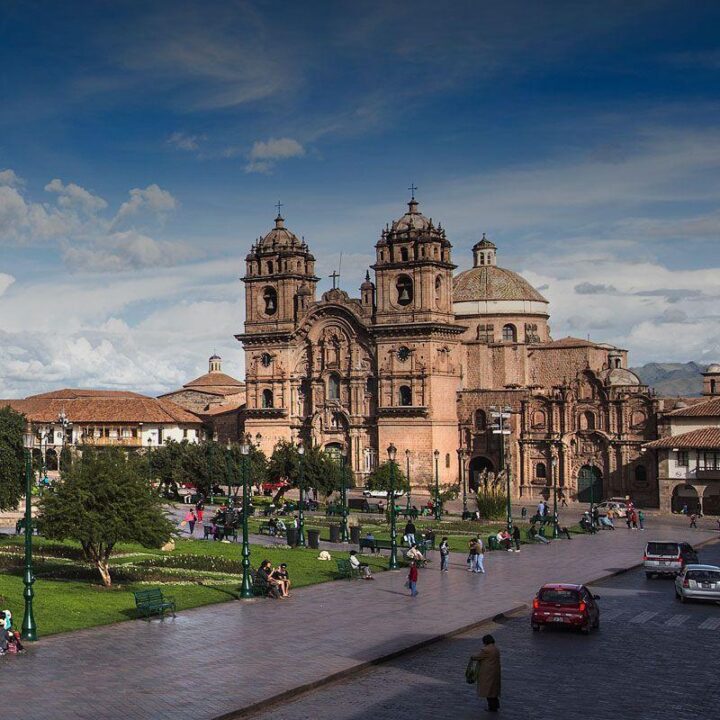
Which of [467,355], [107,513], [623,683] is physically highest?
[467,355]

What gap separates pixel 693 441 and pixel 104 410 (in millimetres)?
52851

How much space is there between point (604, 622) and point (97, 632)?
41.8ft

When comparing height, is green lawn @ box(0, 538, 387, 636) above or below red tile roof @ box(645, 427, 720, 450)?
below

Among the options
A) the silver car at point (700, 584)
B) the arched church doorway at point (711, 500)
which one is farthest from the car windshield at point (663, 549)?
the arched church doorway at point (711, 500)

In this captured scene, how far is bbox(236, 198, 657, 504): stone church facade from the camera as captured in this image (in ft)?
275

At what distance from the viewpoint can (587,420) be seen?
277ft

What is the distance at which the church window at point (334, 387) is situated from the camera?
9006 cm

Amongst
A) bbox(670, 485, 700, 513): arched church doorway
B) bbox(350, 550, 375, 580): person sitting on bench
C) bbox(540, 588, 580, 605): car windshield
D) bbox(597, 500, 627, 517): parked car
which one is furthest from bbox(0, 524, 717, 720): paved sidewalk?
bbox(670, 485, 700, 513): arched church doorway

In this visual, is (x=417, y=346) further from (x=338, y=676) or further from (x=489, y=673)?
(x=489, y=673)

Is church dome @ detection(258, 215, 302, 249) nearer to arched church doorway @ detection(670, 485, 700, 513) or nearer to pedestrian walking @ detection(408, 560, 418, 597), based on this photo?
arched church doorway @ detection(670, 485, 700, 513)

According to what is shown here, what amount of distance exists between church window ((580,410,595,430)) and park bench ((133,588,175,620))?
58.6m

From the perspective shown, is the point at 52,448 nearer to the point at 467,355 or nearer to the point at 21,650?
the point at 467,355

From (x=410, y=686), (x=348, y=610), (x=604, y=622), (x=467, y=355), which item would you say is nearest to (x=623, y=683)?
(x=410, y=686)

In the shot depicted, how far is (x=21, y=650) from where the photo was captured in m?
24.6
